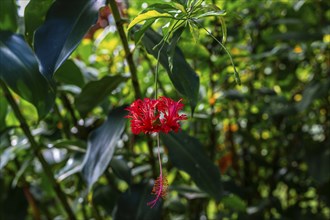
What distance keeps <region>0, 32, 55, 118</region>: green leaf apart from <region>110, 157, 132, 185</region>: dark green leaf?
16 centimetres

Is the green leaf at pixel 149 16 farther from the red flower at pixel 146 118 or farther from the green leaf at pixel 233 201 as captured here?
the green leaf at pixel 233 201

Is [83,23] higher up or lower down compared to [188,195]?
higher up

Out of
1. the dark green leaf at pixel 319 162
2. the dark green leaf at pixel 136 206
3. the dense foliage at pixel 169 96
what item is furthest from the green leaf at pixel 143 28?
the dark green leaf at pixel 319 162

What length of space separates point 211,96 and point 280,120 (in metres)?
0.39

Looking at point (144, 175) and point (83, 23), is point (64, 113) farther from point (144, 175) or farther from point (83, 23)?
point (83, 23)

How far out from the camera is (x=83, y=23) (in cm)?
72

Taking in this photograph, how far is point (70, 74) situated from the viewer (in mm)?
949

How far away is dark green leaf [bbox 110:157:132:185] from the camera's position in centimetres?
90

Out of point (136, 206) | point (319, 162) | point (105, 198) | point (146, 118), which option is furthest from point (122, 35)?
point (319, 162)

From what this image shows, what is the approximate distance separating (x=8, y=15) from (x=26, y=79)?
187 millimetres

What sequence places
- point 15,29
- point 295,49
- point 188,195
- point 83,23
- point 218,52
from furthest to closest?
1. point 295,49
2. point 218,52
3. point 188,195
4. point 15,29
5. point 83,23

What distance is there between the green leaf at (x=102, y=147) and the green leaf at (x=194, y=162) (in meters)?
0.12


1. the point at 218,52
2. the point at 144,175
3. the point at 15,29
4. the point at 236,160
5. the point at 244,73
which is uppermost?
the point at 15,29

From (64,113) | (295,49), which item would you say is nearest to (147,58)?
(64,113)
